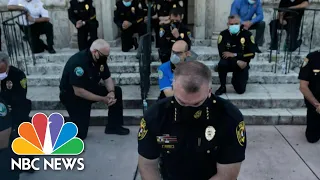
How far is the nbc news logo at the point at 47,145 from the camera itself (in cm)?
380

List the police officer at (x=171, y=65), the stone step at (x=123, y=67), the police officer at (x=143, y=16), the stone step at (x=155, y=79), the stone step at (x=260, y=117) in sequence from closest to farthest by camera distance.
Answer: the police officer at (x=171, y=65)
the stone step at (x=260, y=117)
the stone step at (x=155, y=79)
the stone step at (x=123, y=67)
the police officer at (x=143, y=16)

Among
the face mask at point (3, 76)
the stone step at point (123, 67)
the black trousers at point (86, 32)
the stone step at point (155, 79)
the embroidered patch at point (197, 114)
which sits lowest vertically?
the stone step at point (155, 79)

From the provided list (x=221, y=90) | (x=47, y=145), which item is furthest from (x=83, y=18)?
(x=47, y=145)

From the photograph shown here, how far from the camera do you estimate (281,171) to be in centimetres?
384

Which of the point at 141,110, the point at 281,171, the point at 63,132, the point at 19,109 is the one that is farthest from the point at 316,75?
the point at 19,109

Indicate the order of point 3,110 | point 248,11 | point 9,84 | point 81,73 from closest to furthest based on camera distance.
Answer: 1. point 3,110
2. point 9,84
3. point 81,73
4. point 248,11

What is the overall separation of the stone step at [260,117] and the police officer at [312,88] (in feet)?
1.85

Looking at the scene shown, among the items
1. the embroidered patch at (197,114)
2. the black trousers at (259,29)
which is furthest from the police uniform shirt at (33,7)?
the embroidered patch at (197,114)

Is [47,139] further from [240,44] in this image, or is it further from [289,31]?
[289,31]

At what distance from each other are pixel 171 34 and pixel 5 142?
3.47m

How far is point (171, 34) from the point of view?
19.0 ft

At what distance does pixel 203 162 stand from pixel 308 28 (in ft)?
20.2

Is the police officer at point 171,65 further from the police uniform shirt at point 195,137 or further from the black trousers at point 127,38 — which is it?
the black trousers at point 127,38

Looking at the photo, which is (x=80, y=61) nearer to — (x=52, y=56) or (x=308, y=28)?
(x=52, y=56)
